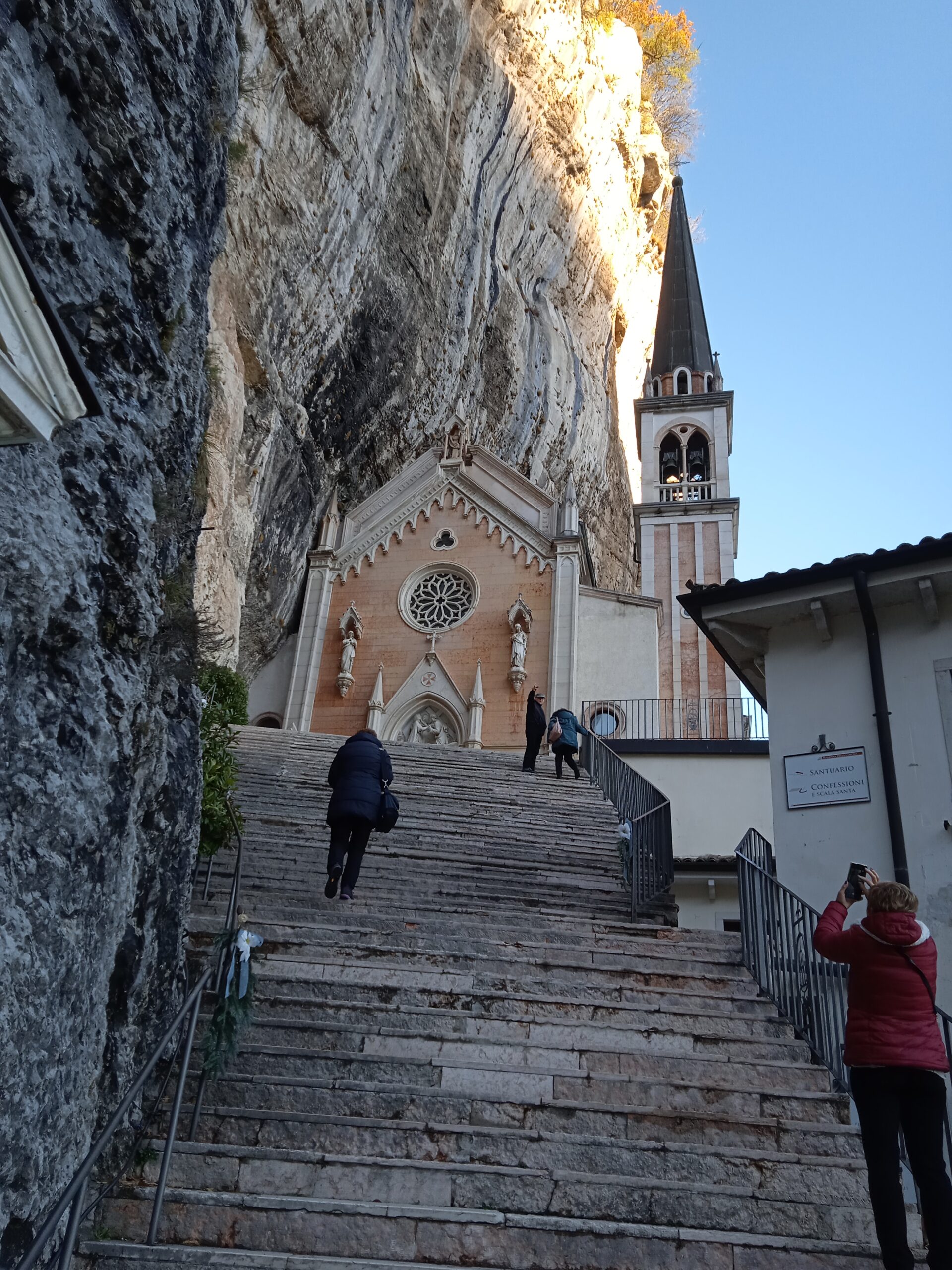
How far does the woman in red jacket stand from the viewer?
3998mm

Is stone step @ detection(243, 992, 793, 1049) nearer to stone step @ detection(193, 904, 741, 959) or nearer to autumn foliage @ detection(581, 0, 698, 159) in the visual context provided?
stone step @ detection(193, 904, 741, 959)

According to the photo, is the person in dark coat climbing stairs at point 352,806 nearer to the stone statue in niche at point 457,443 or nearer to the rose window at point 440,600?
the rose window at point 440,600

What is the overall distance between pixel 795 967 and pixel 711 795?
1064 cm

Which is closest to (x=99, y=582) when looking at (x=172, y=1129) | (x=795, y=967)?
(x=172, y=1129)

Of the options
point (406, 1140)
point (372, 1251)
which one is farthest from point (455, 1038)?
point (372, 1251)

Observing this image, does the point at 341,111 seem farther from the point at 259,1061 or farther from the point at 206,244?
the point at 259,1061

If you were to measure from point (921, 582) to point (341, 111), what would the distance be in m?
14.4

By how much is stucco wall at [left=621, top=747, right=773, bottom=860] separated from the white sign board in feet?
24.5

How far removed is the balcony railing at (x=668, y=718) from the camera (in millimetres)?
22281

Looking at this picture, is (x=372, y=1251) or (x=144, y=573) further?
(x=144, y=573)

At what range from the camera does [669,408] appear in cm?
3356

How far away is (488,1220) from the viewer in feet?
14.5

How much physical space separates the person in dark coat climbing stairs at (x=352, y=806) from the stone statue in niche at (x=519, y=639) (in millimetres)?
14376

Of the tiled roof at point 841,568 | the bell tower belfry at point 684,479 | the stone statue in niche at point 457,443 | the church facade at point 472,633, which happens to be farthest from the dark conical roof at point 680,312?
the tiled roof at point 841,568
